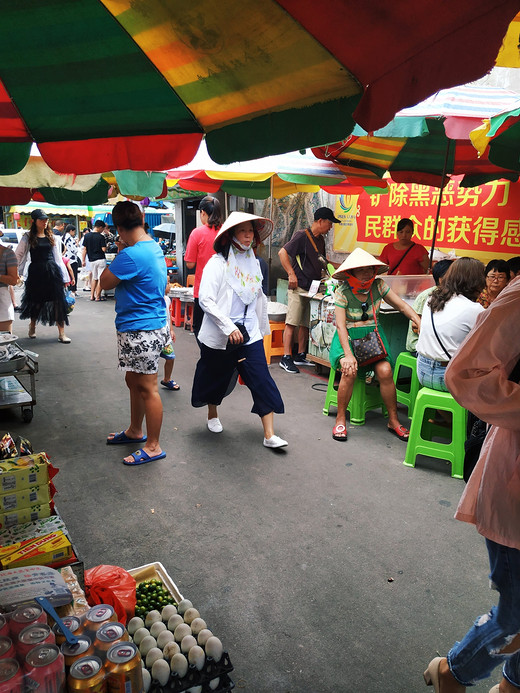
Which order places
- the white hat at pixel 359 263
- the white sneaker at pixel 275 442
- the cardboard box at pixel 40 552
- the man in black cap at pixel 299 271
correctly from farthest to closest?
the man in black cap at pixel 299 271 → the white hat at pixel 359 263 → the white sneaker at pixel 275 442 → the cardboard box at pixel 40 552

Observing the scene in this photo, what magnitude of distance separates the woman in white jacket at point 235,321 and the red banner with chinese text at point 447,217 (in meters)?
3.72

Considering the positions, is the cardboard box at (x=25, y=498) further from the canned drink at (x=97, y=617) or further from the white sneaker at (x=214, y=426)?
the white sneaker at (x=214, y=426)

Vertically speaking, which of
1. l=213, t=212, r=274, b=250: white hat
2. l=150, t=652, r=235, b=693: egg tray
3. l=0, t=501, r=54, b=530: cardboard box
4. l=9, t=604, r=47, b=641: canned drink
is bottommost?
l=150, t=652, r=235, b=693: egg tray

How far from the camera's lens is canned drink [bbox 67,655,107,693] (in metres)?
1.50

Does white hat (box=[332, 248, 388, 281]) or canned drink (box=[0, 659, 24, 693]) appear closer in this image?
canned drink (box=[0, 659, 24, 693])

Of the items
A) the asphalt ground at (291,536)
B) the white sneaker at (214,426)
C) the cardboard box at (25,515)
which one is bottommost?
the asphalt ground at (291,536)

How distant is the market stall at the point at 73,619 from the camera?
1.53 meters

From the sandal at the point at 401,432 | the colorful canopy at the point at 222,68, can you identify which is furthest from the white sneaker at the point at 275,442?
the colorful canopy at the point at 222,68

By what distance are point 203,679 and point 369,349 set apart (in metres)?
3.57

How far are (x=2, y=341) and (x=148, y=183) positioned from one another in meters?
2.37

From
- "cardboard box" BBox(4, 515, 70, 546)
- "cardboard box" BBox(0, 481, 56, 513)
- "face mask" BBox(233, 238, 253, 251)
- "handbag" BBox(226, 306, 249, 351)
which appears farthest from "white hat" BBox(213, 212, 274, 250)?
"cardboard box" BBox(4, 515, 70, 546)

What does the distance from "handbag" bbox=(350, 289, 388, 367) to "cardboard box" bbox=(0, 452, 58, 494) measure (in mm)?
3250

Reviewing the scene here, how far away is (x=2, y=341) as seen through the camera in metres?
4.99

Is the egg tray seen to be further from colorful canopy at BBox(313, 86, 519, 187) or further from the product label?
colorful canopy at BBox(313, 86, 519, 187)
